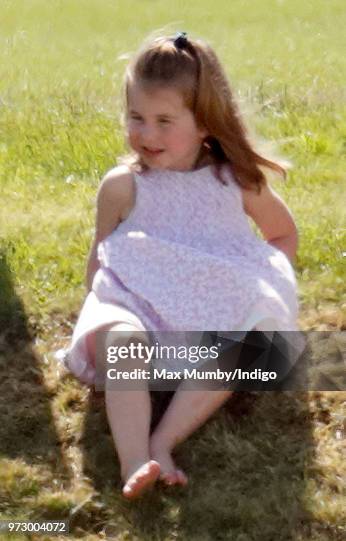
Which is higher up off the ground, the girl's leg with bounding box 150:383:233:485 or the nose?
the nose

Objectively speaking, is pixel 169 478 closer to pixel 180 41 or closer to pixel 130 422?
pixel 130 422

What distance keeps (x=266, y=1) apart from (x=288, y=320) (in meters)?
11.9

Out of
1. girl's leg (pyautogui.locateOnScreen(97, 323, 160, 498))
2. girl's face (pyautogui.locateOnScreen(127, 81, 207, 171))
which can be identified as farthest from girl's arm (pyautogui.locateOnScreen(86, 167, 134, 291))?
girl's leg (pyautogui.locateOnScreen(97, 323, 160, 498))

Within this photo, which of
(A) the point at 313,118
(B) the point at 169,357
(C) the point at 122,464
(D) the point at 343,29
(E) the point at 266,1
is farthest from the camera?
(E) the point at 266,1

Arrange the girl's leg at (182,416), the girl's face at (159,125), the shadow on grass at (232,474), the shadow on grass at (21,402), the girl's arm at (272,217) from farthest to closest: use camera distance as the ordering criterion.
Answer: the girl's arm at (272,217) → the girl's face at (159,125) → the shadow on grass at (21,402) → the girl's leg at (182,416) → the shadow on grass at (232,474)

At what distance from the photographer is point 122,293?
403 centimetres

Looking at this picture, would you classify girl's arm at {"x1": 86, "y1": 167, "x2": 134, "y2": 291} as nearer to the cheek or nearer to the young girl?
the young girl

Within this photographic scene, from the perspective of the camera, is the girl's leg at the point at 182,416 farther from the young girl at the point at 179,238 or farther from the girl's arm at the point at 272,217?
the girl's arm at the point at 272,217

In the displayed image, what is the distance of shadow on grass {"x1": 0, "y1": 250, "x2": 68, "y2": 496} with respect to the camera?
384 cm

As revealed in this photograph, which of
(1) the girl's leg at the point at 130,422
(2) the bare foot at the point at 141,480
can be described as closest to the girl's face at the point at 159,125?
(1) the girl's leg at the point at 130,422

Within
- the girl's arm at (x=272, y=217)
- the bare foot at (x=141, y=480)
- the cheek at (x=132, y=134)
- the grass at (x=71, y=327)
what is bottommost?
the grass at (x=71, y=327)

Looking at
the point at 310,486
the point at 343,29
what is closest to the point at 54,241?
the point at 310,486

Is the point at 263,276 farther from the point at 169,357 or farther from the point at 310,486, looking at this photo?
the point at 310,486

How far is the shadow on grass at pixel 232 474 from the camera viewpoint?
3.46 meters
